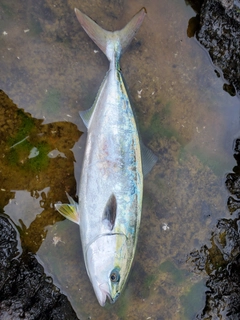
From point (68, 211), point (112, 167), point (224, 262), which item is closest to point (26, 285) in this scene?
point (68, 211)

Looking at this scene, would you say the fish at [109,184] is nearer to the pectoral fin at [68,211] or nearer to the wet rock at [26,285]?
the pectoral fin at [68,211]

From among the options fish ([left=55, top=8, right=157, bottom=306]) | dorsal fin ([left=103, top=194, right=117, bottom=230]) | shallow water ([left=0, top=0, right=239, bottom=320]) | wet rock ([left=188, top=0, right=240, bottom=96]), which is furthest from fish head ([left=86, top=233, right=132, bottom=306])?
wet rock ([left=188, top=0, right=240, bottom=96])

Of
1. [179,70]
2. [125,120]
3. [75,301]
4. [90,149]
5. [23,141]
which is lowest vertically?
[75,301]

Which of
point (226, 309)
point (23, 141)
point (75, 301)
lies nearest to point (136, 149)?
point (23, 141)

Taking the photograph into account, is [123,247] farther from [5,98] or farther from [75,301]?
[5,98]

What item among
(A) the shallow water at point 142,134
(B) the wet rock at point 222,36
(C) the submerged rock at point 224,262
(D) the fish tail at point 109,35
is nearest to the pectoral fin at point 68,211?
(A) the shallow water at point 142,134

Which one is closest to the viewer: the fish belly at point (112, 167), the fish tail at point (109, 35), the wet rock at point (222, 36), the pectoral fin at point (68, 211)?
the fish belly at point (112, 167)

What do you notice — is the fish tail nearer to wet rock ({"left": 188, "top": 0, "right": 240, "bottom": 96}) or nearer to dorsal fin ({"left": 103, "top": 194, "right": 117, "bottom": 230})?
wet rock ({"left": 188, "top": 0, "right": 240, "bottom": 96})

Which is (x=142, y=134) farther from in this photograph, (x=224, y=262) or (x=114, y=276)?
(x=224, y=262)
